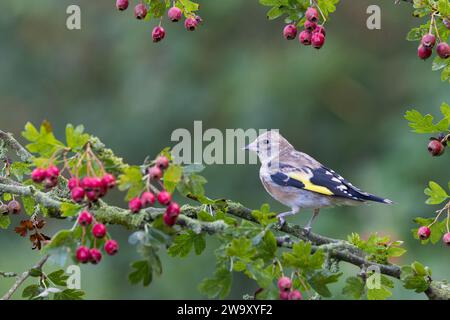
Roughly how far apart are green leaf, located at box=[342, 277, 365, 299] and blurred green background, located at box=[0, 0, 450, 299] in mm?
6814

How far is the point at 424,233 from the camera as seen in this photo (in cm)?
386

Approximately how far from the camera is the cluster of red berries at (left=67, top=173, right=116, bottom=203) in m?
3.07

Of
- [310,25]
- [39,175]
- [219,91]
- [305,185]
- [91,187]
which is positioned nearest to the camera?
[91,187]

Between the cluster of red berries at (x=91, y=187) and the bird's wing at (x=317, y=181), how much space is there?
2.22 m

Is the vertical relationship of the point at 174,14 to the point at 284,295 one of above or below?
above

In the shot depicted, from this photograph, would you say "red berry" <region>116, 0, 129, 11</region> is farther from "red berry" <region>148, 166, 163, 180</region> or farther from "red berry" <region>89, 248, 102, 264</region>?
"red berry" <region>89, 248, 102, 264</region>

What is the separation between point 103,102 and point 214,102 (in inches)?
75.1

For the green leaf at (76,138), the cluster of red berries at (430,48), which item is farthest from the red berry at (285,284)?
the cluster of red berries at (430,48)

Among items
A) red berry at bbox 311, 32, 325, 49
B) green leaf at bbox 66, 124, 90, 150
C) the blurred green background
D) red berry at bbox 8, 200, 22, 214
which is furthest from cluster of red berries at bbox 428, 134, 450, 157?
the blurred green background

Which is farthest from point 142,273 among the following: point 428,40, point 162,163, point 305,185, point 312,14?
point 305,185

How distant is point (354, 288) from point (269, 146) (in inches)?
96.7

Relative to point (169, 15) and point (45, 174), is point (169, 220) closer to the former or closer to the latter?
point (45, 174)
